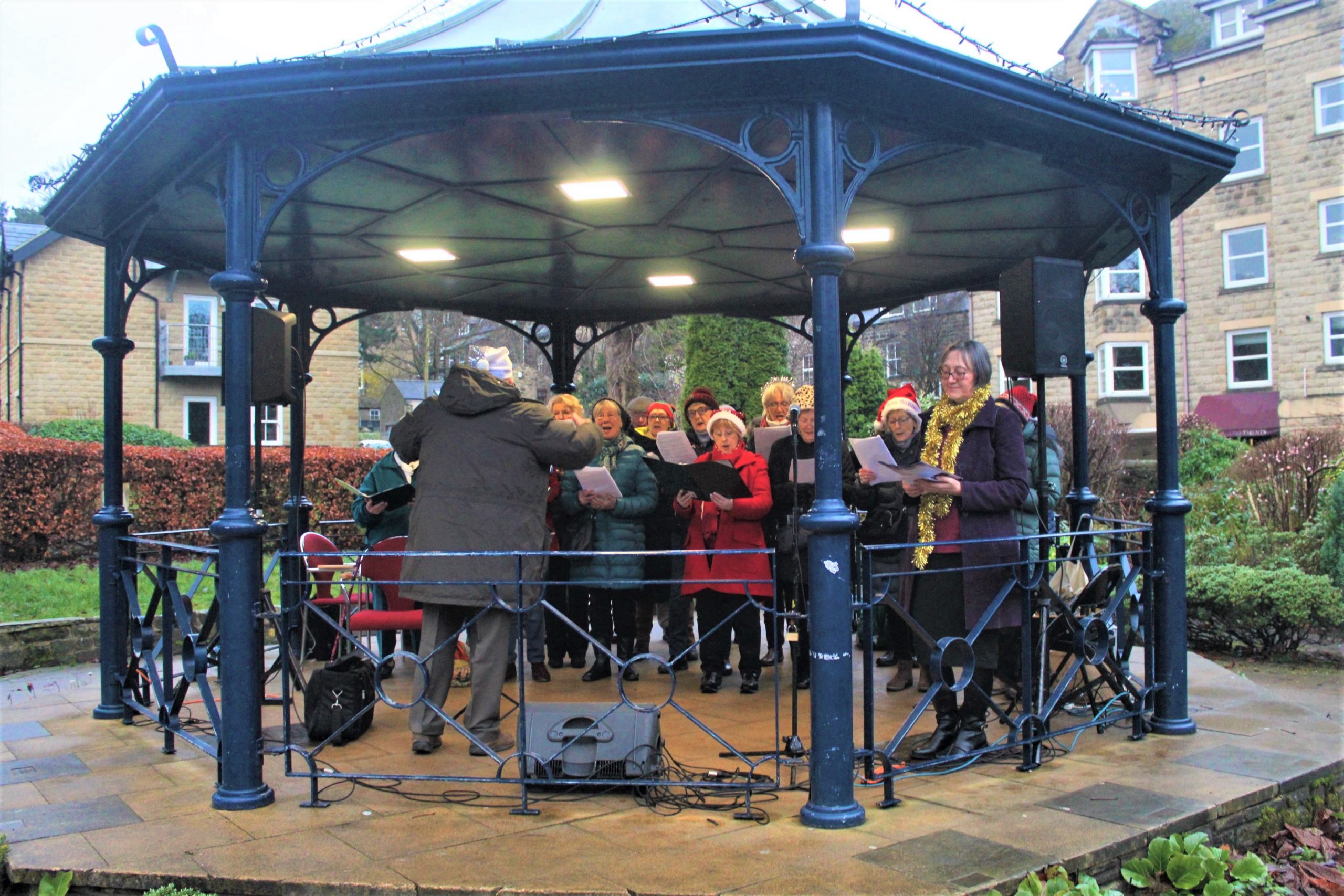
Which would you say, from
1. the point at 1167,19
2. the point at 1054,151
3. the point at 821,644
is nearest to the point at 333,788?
the point at 821,644

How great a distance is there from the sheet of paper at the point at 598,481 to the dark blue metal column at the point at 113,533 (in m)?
2.63

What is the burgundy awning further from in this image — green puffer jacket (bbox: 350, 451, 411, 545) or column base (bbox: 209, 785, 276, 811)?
column base (bbox: 209, 785, 276, 811)

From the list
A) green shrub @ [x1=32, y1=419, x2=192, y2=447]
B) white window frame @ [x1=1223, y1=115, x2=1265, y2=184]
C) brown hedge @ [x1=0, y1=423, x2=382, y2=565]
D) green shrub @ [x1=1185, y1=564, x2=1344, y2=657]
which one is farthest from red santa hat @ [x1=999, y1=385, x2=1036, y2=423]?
white window frame @ [x1=1223, y1=115, x2=1265, y2=184]

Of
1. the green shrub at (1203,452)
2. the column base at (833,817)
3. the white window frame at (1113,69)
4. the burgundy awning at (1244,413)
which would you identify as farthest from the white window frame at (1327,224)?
the column base at (833,817)

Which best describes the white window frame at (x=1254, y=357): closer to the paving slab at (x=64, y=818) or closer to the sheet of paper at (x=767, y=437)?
the sheet of paper at (x=767, y=437)

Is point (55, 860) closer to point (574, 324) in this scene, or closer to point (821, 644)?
point (821, 644)

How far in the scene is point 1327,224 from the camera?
2616 cm

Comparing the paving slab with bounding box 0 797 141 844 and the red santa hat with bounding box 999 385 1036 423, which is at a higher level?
the red santa hat with bounding box 999 385 1036 423

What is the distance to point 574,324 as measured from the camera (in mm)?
9742

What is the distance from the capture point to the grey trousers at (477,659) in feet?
16.2

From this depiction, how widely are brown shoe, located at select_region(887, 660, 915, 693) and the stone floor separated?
3.23ft

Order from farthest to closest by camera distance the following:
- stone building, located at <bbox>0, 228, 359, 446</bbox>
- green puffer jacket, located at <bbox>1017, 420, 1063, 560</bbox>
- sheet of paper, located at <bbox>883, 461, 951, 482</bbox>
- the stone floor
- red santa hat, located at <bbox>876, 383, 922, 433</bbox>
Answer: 1. stone building, located at <bbox>0, 228, 359, 446</bbox>
2. green puffer jacket, located at <bbox>1017, 420, 1063, 560</bbox>
3. red santa hat, located at <bbox>876, 383, 922, 433</bbox>
4. sheet of paper, located at <bbox>883, 461, 951, 482</bbox>
5. the stone floor

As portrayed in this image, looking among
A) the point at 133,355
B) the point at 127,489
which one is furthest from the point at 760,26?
the point at 133,355

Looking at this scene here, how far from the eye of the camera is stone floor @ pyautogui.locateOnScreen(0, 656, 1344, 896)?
352 centimetres
